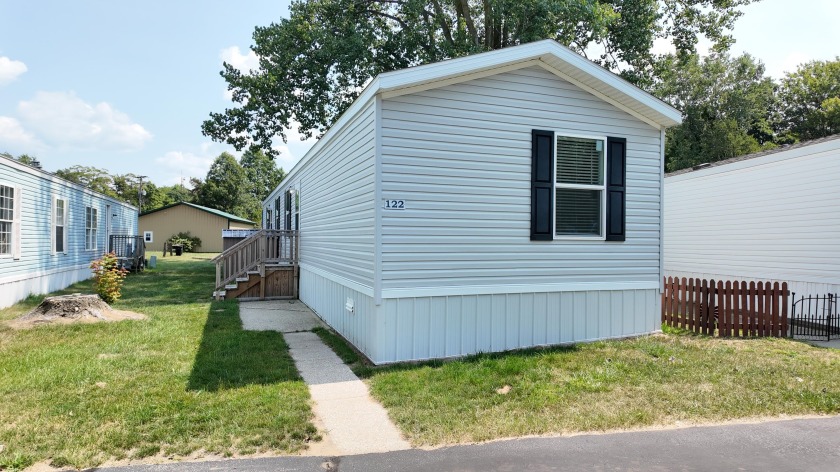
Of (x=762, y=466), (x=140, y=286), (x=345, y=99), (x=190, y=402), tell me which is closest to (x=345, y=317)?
(x=190, y=402)

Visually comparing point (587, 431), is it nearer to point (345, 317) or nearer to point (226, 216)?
point (345, 317)

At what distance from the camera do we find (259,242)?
1249 cm

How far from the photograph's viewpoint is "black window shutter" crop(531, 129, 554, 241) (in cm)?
677

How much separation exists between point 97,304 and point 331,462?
7391mm

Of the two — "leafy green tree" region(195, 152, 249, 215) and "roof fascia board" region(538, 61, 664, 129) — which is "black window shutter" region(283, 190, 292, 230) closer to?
"roof fascia board" region(538, 61, 664, 129)

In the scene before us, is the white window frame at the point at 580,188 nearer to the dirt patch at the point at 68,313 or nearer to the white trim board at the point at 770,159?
the white trim board at the point at 770,159

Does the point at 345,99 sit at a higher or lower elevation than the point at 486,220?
higher

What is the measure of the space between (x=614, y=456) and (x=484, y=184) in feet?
12.3

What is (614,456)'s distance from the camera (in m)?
3.58

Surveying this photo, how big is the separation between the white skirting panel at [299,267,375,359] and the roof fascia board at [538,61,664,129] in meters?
4.04

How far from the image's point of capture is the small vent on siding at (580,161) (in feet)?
23.1

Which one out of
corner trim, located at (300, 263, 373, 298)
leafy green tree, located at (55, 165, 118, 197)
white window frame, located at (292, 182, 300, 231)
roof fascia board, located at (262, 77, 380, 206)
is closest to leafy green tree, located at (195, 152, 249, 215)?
leafy green tree, located at (55, 165, 118, 197)

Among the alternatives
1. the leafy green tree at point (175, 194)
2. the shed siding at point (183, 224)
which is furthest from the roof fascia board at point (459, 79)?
the leafy green tree at point (175, 194)

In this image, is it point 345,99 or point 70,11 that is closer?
point 70,11
